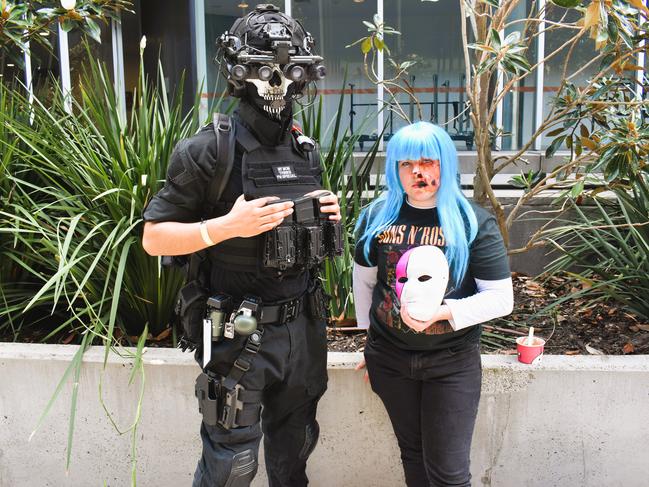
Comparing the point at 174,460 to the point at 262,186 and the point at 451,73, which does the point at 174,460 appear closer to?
the point at 262,186

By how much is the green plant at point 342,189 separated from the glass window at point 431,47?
4254 mm

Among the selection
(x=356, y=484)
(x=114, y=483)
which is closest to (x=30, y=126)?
(x=114, y=483)

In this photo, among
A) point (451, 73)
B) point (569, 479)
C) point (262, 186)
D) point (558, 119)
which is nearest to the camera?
point (262, 186)

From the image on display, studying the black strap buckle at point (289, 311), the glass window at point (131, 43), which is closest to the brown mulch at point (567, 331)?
the black strap buckle at point (289, 311)

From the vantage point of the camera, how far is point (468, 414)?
7.03 ft

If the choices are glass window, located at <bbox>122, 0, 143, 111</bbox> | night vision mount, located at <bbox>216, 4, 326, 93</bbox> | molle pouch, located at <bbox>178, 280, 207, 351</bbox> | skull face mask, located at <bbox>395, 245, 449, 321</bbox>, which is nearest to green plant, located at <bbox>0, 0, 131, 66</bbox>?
night vision mount, located at <bbox>216, 4, 326, 93</bbox>

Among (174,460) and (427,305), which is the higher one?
(427,305)

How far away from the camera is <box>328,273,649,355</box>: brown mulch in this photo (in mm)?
3252

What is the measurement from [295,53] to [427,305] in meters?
0.89

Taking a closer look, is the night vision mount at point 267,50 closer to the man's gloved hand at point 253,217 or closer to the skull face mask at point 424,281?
the man's gloved hand at point 253,217

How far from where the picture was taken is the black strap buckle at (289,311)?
212 centimetres

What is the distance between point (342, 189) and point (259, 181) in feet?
4.85

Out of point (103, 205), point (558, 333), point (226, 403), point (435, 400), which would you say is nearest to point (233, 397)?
point (226, 403)

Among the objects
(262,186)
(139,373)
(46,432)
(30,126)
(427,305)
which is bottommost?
(46,432)
